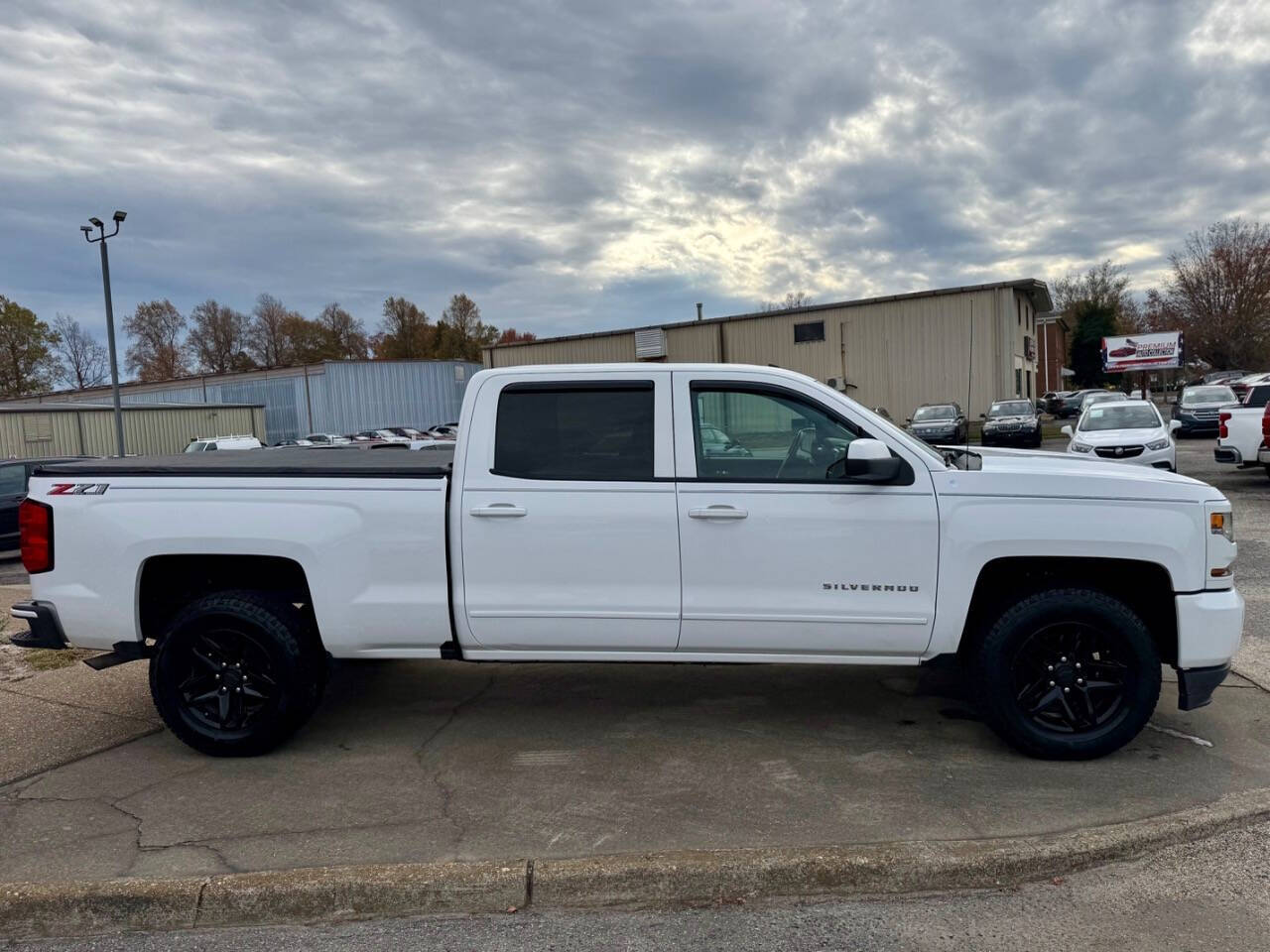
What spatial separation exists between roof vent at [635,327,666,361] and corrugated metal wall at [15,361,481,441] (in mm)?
18004

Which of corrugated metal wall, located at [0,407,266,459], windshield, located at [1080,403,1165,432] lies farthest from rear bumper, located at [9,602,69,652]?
corrugated metal wall, located at [0,407,266,459]

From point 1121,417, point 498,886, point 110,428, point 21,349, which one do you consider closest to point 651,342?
point 1121,417

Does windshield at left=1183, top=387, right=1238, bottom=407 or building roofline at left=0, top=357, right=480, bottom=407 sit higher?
building roofline at left=0, top=357, right=480, bottom=407

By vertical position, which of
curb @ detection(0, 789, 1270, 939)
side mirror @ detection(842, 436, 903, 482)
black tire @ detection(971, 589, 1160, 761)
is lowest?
curb @ detection(0, 789, 1270, 939)

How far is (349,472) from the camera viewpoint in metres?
4.31

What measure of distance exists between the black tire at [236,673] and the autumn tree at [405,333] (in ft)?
264

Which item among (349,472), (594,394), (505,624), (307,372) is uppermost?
(307,372)

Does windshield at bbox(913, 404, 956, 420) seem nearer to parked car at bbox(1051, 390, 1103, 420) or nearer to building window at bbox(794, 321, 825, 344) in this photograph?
building window at bbox(794, 321, 825, 344)

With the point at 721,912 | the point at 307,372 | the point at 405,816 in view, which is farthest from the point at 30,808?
the point at 307,372

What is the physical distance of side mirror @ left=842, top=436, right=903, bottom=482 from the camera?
12.9 feet

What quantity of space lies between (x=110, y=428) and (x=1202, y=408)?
4067 centimetres

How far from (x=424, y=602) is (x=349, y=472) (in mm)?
727

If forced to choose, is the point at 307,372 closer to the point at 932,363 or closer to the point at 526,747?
the point at 932,363

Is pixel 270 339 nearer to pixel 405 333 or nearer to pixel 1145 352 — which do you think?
pixel 405 333
